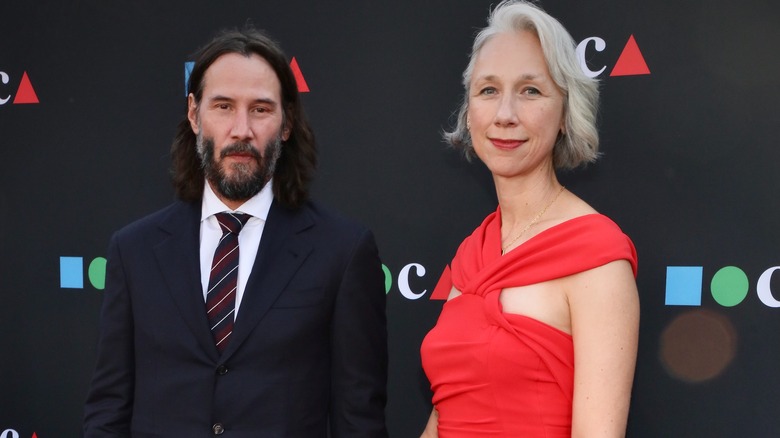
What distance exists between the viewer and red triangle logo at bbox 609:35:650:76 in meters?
2.48

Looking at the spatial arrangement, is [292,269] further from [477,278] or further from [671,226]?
[671,226]

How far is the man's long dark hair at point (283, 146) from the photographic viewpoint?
197 cm

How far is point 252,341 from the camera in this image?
68.4 inches

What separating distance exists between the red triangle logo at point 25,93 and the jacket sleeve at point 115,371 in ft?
5.70

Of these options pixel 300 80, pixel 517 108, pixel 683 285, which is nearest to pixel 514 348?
pixel 517 108

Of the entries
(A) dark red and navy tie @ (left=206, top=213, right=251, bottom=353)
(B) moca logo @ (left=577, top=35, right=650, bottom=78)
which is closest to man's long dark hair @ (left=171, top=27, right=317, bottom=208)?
(A) dark red and navy tie @ (left=206, top=213, right=251, bottom=353)

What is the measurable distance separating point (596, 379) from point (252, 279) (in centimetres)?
80

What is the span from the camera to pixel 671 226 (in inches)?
97.7

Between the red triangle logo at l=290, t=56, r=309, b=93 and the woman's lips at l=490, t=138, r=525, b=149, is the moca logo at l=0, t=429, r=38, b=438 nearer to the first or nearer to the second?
the red triangle logo at l=290, t=56, r=309, b=93

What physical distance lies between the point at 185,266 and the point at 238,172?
0.85ft

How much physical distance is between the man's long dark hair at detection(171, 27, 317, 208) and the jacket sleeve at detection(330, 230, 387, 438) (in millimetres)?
267

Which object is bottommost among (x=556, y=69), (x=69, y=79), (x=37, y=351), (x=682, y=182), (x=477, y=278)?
(x=37, y=351)

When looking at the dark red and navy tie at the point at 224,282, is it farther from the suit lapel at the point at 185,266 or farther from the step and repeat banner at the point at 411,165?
the step and repeat banner at the point at 411,165

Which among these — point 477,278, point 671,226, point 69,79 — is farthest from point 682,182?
point 69,79
